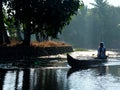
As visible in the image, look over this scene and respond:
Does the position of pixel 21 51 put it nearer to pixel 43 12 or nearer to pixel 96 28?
pixel 43 12

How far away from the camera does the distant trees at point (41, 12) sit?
48.5 metres

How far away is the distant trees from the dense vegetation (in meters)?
92.1

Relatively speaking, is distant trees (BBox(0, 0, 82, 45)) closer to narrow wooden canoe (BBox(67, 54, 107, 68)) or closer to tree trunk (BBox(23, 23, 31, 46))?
tree trunk (BBox(23, 23, 31, 46))

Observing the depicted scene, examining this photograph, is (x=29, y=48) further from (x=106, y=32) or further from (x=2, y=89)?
(x=106, y=32)

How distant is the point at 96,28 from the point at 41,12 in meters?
100

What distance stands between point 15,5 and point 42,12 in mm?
3631

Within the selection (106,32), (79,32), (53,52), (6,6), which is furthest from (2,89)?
(79,32)

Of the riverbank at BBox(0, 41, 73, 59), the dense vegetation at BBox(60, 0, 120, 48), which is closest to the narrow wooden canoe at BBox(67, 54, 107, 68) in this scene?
the riverbank at BBox(0, 41, 73, 59)

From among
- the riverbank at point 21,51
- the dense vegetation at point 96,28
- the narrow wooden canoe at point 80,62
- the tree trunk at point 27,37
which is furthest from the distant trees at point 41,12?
the dense vegetation at point 96,28

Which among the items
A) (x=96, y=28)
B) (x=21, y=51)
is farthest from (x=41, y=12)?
(x=96, y=28)

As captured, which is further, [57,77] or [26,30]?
[26,30]

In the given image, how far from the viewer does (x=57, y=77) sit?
1038 inches

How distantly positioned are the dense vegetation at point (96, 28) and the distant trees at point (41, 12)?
9213cm

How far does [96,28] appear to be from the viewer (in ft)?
486
